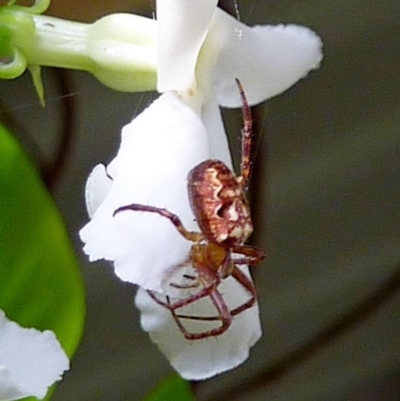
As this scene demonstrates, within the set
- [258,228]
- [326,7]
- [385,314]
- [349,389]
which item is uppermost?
[326,7]

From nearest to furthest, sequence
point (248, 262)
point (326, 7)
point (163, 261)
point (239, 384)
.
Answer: point (163, 261) < point (248, 262) < point (326, 7) < point (239, 384)

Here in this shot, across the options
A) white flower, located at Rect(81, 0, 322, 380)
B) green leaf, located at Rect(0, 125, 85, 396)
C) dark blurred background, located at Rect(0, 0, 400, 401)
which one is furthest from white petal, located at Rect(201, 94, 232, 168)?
dark blurred background, located at Rect(0, 0, 400, 401)

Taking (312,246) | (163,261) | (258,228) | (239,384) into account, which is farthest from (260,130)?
(163,261)

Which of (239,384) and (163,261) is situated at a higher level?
(163,261)

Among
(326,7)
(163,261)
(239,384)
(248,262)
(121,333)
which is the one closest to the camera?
(163,261)

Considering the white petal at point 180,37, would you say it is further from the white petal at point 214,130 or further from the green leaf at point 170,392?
the green leaf at point 170,392

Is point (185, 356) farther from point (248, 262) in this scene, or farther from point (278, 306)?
point (278, 306)

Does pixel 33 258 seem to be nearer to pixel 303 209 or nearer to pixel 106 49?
pixel 106 49
